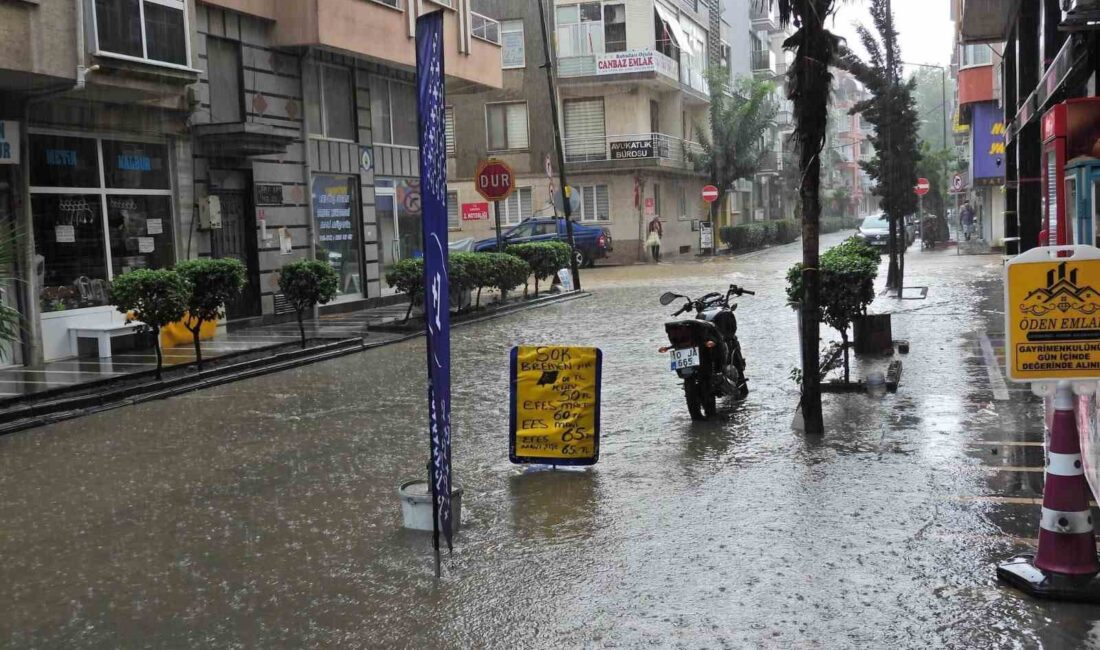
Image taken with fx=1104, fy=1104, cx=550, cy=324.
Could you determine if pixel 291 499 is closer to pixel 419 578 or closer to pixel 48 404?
pixel 419 578

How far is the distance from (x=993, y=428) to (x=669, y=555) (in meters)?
4.26

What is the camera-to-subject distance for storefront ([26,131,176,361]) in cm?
1462

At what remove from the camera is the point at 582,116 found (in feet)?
146

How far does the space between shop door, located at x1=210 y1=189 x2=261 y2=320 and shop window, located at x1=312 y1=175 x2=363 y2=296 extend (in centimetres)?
207

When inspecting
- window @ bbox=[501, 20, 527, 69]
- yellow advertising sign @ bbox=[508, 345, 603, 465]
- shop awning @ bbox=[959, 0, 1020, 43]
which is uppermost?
window @ bbox=[501, 20, 527, 69]

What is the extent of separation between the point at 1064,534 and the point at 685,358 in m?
4.38

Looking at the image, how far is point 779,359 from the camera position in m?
13.4

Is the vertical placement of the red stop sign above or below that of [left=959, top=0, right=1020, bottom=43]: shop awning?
below

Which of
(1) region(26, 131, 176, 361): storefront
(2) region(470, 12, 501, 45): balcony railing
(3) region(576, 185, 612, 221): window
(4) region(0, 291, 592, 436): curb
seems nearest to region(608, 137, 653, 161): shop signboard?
(3) region(576, 185, 612, 221): window

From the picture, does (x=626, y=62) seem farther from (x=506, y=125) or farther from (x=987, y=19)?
(x=987, y=19)

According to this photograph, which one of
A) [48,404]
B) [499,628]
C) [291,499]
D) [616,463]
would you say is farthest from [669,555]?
[48,404]

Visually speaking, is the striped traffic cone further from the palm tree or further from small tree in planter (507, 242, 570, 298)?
small tree in planter (507, 242, 570, 298)

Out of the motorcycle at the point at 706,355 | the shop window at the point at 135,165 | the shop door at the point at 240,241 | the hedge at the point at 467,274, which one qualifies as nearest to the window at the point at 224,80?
the shop door at the point at 240,241

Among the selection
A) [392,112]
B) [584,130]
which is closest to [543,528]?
[392,112]
